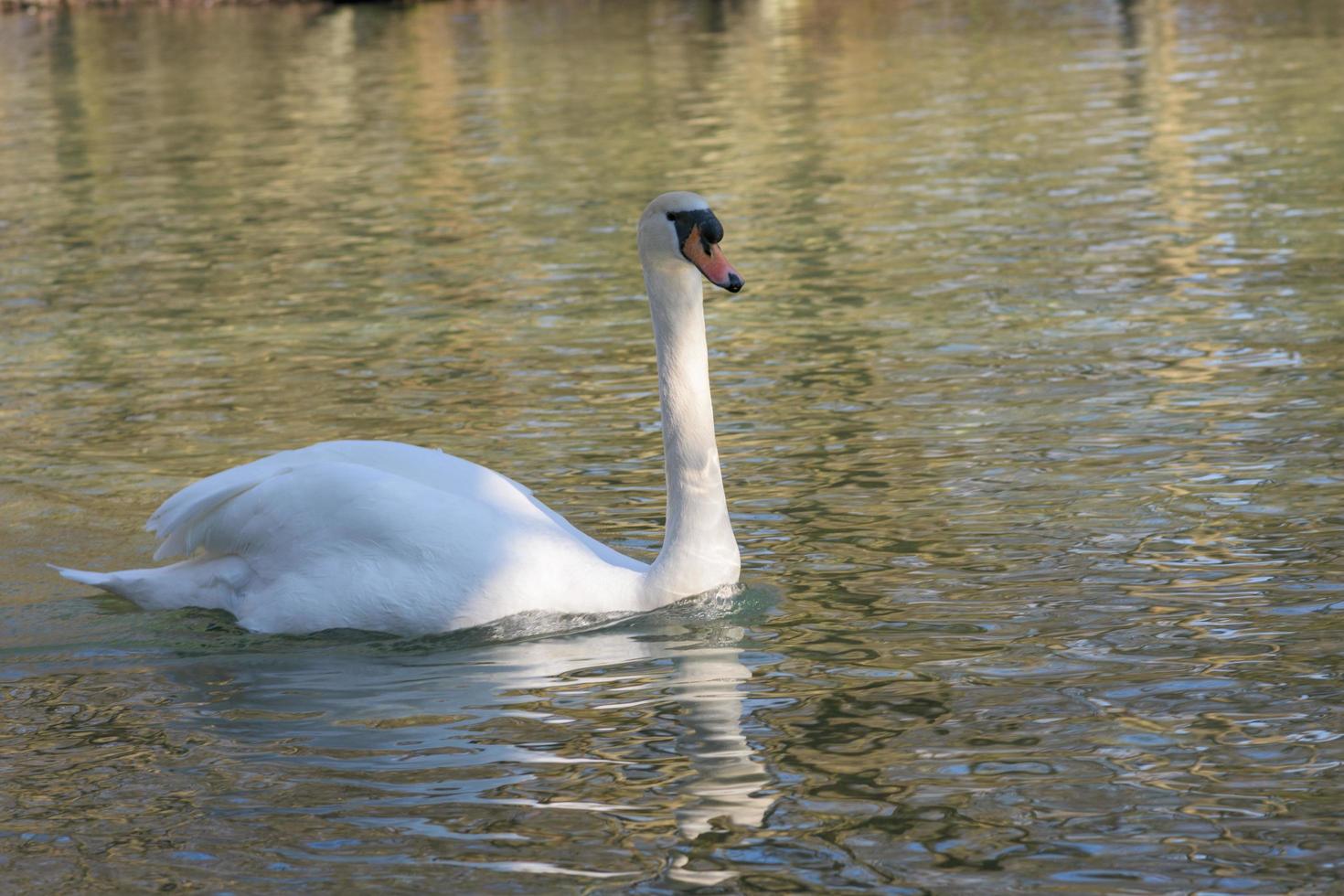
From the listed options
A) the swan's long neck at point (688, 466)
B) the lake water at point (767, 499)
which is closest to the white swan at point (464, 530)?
the swan's long neck at point (688, 466)

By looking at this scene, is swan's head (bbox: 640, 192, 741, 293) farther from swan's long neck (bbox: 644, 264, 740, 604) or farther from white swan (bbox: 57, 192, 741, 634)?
swan's long neck (bbox: 644, 264, 740, 604)

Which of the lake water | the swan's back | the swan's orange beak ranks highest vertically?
the swan's orange beak

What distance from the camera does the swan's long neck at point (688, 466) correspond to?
6840 mm

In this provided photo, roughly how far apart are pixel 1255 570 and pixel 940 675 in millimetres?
1559

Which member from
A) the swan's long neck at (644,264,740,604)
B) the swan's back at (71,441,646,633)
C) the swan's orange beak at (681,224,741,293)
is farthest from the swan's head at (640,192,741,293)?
the swan's back at (71,441,646,633)

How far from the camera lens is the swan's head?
21.5 feet

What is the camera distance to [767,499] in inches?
339

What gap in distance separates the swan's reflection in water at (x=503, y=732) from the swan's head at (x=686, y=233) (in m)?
1.21

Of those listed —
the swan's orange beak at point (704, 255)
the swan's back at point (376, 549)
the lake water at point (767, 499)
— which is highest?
the swan's orange beak at point (704, 255)

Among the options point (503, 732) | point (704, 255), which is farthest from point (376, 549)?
point (704, 255)

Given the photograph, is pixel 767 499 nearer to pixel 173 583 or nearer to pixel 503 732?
pixel 173 583

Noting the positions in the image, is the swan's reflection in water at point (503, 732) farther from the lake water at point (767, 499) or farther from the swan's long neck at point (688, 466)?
the swan's long neck at point (688, 466)

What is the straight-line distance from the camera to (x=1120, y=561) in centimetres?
739

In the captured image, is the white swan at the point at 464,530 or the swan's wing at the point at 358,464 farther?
the swan's wing at the point at 358,464
